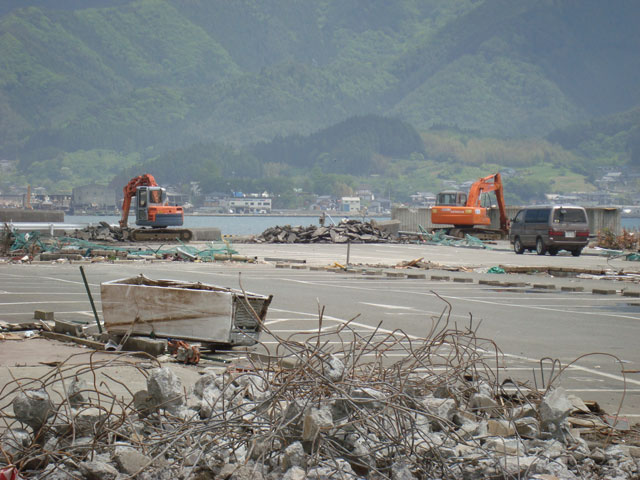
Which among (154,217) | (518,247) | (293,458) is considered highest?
(154,217)

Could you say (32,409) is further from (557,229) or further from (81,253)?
(557,229)

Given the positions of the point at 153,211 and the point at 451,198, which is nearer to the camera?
the point at 153,211

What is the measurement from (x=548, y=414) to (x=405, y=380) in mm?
1076

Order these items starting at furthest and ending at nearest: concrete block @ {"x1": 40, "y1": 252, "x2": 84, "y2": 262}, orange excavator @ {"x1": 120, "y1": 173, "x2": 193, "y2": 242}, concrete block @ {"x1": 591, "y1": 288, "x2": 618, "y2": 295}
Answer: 1. orange excavator @ {"x1": 120, "y1": 173, "x2": 193, "y2": 242}
2. concrete block @ {"x1": 40, "y1": 252, "x2": 84, "y2": 262}
3. concrete block @ {"x1": 591, "y1": 288, "x2": 618, "y2": 295}

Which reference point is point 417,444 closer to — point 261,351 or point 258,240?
point 261,351

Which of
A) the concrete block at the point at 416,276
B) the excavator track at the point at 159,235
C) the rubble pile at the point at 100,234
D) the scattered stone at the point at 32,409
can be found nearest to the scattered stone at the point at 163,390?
the scattered stone at the point at 32,409

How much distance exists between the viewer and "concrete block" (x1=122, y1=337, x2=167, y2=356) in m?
9.52

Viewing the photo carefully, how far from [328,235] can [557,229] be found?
17066mm

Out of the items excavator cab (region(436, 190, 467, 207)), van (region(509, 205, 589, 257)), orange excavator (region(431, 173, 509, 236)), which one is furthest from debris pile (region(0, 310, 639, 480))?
excavator cab (region(436, 190, 467, 207))

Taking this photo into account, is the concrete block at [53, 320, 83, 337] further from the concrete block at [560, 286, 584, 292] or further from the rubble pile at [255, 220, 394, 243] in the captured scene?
the rubble pile at [255, 220, 394, 243]

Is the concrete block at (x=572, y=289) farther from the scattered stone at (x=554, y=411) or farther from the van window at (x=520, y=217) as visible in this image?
the van window at (x=520, y=217)

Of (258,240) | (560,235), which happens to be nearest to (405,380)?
(560,235)

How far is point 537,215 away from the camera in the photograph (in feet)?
125

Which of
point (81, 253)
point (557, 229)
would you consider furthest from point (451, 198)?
point (81, 253)
